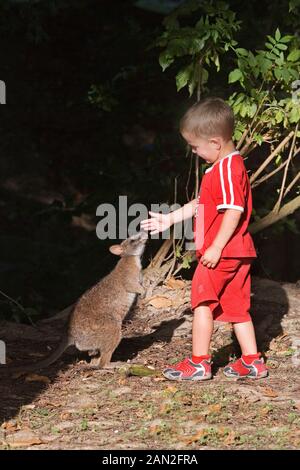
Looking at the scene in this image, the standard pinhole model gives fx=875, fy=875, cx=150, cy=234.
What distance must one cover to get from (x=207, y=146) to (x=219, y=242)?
66cm

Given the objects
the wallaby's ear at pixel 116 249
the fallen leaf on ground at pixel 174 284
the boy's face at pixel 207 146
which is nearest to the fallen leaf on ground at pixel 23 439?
the wallaby's ear at pixel 116 249

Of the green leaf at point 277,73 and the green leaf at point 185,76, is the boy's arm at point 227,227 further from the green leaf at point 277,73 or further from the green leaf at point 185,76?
the green leaf at point 185,76

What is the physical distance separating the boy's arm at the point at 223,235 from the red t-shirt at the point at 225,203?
0.05m

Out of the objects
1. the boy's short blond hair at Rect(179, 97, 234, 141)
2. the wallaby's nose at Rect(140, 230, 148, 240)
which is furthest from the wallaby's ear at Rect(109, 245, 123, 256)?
the boy's short blond hair at Rect(179, 97, 234, 141)

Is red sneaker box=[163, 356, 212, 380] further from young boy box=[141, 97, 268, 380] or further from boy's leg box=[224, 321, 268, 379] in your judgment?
boy's leg box=[224, 321, 268, 379]

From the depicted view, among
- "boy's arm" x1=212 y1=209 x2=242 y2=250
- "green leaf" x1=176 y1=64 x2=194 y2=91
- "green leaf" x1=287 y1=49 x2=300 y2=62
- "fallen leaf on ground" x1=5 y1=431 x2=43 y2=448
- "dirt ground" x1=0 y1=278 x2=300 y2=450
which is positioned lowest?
"fallen leaf on ground" x1=5 y1=431 x2=43 y2=448

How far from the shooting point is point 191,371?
A: 592cm

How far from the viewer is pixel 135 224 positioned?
27.4ft

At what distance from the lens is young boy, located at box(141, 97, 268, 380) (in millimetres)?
5727

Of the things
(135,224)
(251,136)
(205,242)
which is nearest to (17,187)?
(135,224)

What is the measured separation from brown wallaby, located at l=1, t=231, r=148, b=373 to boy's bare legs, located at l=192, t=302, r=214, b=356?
0.63 meters

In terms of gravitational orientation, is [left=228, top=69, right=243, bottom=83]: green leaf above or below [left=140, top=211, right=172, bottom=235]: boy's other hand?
above

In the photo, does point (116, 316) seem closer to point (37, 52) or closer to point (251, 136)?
point (251, 136)

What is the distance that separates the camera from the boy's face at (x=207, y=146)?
5.83 meters
